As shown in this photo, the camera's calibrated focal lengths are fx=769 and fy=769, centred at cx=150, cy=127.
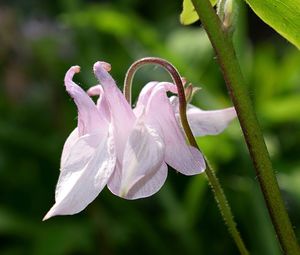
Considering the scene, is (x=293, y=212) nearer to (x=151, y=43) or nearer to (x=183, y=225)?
(x=183, y=225)

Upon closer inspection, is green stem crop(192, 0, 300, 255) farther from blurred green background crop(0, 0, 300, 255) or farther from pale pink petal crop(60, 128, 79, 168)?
blurred green background crop(0, 0, 300, 255)

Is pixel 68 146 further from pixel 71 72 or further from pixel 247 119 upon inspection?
pixel 247 119

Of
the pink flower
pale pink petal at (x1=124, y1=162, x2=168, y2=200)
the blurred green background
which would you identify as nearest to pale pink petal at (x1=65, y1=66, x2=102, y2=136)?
the pink flower

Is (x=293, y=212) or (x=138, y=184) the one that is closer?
(x=138, y=184)

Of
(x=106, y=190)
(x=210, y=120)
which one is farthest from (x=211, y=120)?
(x=106, y=190)

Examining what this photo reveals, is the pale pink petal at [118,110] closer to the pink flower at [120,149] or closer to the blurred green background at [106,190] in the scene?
the pink flower at [120,149]

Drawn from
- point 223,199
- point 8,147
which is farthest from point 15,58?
point 223,199
